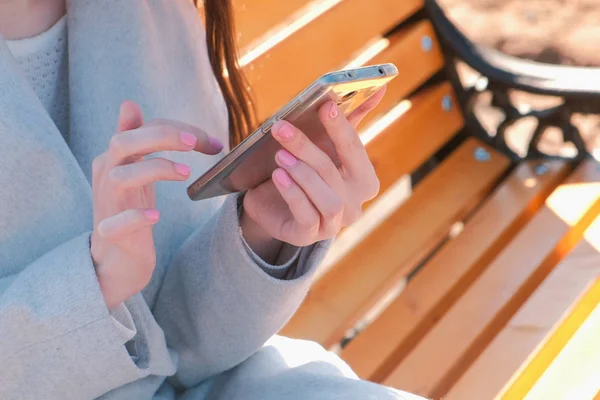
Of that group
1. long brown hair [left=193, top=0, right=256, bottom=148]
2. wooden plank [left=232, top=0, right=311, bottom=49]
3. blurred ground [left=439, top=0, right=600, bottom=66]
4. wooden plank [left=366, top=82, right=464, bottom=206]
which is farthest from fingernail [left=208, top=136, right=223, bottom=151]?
blurred ground [left=439, top=0, right=600, bottom=66]

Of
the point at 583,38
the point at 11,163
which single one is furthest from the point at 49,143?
the point at 583,38

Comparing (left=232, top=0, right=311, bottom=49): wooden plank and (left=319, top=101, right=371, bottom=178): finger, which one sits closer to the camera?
(left=319, top=101, right=371, bottom=178): finger

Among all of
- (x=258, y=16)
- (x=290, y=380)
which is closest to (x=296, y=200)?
(x=290, y=380)

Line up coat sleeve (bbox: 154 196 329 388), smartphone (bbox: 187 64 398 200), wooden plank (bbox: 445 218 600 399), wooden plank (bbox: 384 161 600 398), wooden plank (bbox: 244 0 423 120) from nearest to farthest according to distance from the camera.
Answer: smartphone (bbox: 187 64 398 200), coat sleeve (bbox: 154 196 329 388), wooden plank (bbox: 445 218 600 399), wooden plank (bbox: 384 161 600 398), wooden plank (bbox: 244 0 423 120)

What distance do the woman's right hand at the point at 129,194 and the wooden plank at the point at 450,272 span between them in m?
0.82

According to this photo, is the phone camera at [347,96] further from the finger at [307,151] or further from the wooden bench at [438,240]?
the wooden bench at [438,240]

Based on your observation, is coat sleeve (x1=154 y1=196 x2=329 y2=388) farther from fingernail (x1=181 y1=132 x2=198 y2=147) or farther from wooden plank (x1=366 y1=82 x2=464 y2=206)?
wooden plank (x1=366 y1=82 x2=464 y2=206)

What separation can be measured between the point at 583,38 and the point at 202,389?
9.28 ft

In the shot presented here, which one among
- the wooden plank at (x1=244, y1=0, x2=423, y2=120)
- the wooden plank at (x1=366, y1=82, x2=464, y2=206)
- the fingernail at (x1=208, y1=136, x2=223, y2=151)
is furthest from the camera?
the wooden plank at (x1=366, y1=82, x2=464, y2=206)

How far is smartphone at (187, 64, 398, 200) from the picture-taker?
2.90 feet

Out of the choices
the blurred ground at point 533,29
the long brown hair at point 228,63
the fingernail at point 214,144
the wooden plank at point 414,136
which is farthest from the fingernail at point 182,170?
the blurred ground at point 533,29

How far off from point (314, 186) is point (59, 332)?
320mm

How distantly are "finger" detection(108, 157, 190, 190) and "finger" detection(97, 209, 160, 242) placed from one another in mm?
29

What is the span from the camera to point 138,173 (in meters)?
0.90
